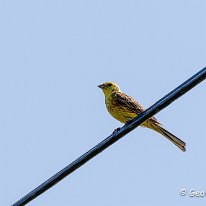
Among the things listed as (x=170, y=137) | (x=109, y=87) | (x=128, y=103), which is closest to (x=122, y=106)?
(x=128, y=103)

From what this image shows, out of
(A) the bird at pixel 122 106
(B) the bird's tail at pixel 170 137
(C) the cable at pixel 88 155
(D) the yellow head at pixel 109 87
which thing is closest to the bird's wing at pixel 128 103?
(A) the bird at pixel 122 106

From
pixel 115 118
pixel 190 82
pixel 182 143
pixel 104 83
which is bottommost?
pixel 190 82

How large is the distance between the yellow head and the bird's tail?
1792 millimetres

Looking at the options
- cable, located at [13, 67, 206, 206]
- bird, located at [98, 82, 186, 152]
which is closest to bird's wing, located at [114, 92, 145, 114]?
bird, located at [98, 82, 186, 152]

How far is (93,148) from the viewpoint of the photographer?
15.3 ft

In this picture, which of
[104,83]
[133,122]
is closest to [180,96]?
[133,122]

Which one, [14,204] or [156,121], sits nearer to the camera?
[14,204]

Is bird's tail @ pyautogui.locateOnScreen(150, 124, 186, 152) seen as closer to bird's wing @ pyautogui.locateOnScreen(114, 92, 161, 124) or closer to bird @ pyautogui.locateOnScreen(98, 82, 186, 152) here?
bird @ pyautogui.locateOnScreen(98, 82, 186, 152)

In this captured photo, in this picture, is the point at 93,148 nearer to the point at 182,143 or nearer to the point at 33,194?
the point at 33,194

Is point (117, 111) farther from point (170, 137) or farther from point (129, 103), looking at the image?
point (170, 137)

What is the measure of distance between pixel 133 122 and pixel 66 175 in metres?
0.67

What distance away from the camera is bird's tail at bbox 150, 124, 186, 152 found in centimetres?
785

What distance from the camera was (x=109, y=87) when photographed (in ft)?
34.9

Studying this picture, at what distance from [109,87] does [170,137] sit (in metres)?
2.65
